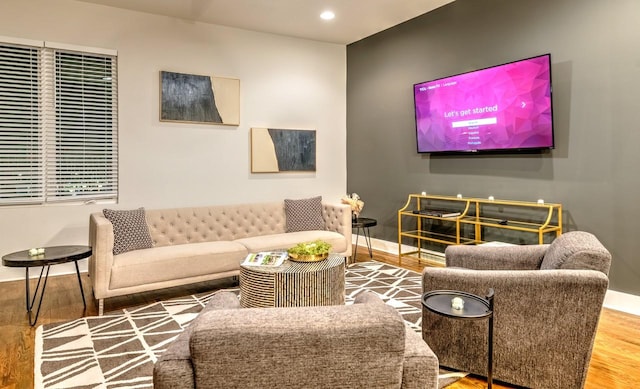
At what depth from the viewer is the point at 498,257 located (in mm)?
2859

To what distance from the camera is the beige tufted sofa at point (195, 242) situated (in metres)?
3.40

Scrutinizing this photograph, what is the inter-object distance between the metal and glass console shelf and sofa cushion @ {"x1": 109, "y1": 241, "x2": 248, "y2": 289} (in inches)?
86.5

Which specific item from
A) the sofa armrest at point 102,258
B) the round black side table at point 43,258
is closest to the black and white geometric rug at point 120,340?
the sofa armrest at point 102,258

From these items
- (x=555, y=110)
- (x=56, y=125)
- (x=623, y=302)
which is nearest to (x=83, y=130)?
(x=56, y=125)

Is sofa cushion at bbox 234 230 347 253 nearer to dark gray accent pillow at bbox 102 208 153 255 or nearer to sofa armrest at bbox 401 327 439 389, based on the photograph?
dark gray accent pillow at bbox 102 208 153 255

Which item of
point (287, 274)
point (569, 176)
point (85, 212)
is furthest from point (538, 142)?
point (85, 212)

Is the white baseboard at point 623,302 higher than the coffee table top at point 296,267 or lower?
lower

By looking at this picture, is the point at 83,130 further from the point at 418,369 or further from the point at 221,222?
the point at 418,369

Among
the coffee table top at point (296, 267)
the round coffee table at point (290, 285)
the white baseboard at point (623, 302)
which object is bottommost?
the white baseboard at point (623, 302)

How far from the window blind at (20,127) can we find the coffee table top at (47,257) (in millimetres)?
1224

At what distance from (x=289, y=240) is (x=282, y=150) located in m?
1.79

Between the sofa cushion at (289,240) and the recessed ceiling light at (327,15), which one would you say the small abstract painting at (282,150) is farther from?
the recessed ceiling light at (327,15)

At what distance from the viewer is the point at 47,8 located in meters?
4.29

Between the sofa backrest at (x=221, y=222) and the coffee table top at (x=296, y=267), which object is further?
the sofa backrest at (x=221, y=222)
